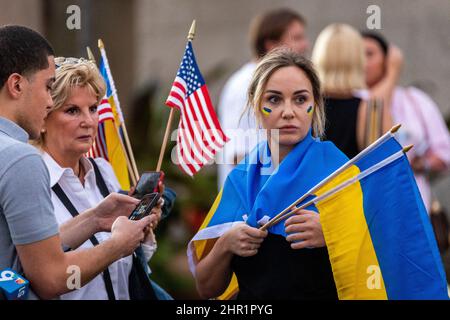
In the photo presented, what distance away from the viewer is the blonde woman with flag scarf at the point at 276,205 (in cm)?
383

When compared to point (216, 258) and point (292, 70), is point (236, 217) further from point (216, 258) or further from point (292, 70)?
point (292, 70)

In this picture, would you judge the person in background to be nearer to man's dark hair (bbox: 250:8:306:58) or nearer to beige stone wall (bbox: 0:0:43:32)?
man's dark hair (bbox: 250:8:306:58)

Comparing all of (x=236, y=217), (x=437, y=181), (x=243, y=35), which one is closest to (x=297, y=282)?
(x=236, y=217)

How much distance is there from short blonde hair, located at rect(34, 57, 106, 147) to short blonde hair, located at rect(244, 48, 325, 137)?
66 centimetres

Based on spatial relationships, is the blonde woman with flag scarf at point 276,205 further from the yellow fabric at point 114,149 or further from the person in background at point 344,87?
the person in background at point 344,87

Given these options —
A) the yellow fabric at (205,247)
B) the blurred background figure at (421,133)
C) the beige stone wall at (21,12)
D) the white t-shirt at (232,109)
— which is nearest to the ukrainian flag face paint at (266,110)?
the yellow fabric at (205,247)

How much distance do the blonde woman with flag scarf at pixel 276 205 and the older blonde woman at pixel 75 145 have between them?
0.32 meters

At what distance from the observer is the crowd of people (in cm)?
346

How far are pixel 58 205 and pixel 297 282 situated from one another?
1.08 m

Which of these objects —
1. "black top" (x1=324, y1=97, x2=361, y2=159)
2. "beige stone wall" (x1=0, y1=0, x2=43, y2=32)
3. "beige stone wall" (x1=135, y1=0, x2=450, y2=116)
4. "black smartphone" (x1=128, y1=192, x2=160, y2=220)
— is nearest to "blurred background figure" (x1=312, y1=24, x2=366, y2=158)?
"black top" (x1=324, y1=97, x2=361, y2=159)

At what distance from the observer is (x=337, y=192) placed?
383 cm

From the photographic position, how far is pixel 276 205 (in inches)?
153

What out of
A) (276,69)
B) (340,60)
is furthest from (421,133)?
(276,69)

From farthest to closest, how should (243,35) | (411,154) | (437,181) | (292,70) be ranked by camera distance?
(243,35), (437,181), (411,154), (292,70)
